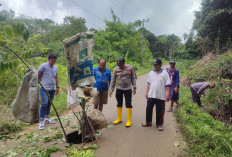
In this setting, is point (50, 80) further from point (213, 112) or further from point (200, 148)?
point (213, 112)

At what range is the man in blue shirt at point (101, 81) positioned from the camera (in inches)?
167

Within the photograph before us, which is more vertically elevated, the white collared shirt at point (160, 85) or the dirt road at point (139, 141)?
the white collared shirt at point (160, 85)

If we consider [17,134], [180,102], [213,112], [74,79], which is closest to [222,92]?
[213,112]

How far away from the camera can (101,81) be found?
4277 millimetres

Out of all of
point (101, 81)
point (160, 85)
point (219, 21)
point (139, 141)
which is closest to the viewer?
point (139, 141)

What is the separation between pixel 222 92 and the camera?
536 cm

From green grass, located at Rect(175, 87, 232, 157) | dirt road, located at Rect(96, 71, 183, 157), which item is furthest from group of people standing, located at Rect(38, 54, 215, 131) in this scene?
green grass, located at Rect(175, 87, 232, 157)

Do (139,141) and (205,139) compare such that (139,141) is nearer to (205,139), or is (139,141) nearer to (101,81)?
(205,139)

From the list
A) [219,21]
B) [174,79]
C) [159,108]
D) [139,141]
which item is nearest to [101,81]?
[159,108]

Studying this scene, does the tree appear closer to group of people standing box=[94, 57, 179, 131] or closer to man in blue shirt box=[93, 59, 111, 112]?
group of people standing box=[94, 57, 179, 131]

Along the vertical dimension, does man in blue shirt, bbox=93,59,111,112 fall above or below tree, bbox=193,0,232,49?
below

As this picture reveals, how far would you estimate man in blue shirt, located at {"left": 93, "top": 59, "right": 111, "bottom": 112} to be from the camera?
4.23 m

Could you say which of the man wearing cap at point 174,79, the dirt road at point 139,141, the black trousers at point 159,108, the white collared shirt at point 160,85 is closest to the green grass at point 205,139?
the dirt road at point 139,141

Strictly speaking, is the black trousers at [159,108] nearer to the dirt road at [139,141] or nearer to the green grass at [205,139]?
the dirt road at [139,141]
